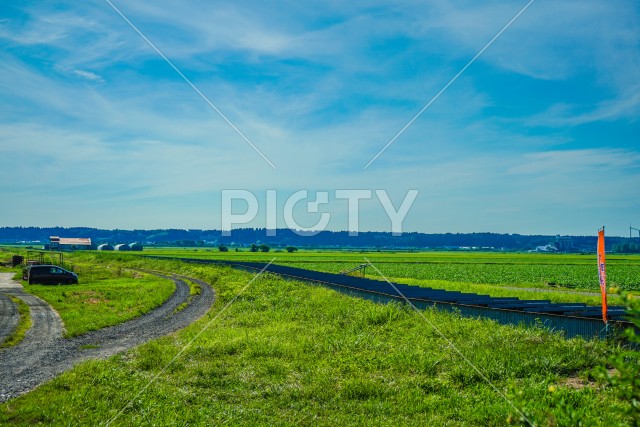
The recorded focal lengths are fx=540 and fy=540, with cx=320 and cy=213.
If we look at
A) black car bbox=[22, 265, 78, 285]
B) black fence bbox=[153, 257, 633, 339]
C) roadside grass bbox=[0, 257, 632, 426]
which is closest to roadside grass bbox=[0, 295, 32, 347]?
roadside grass bbox=[0, 257, 632, 426]

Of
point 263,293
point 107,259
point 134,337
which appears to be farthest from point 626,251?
point 134,337

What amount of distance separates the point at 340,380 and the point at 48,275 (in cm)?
4110

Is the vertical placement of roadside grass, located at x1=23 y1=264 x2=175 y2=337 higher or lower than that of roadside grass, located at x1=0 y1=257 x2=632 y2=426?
lower

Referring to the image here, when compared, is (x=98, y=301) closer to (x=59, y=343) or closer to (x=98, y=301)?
(x=98, y=301)

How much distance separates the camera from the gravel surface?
1483cm

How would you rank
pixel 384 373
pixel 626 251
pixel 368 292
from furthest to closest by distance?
pixel 626 251, pixel 368 292, pixel 384 373

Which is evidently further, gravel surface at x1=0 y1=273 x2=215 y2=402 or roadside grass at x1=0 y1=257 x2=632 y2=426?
gravel surface at x1=0 y1=273 x2=215 y2=402

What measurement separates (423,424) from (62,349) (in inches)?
550

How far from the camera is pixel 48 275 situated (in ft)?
154

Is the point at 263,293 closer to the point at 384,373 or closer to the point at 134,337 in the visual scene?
the point at 134,337

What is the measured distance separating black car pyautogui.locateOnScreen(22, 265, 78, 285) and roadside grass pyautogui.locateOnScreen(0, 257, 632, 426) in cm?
3091

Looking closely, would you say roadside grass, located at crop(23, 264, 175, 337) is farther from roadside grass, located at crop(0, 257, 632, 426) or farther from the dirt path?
roadside grass, located at crop(0, 257, 632, 426)

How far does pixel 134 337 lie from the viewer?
21812 millimetres

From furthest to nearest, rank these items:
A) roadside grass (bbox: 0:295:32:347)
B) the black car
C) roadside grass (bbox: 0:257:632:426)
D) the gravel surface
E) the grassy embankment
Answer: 1. the black car
2. the grassy embankment
3. roadside grass (bbox: 0:295:32:347)
4. the gravel surface
5. roadside grass (bbox: 0:257:632:426)
